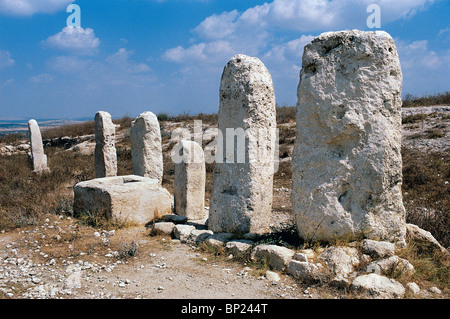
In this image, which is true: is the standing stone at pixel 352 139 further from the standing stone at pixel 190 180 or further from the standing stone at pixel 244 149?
the standing stone at pixel 190 180

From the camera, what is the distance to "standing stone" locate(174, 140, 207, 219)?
6.99 meters

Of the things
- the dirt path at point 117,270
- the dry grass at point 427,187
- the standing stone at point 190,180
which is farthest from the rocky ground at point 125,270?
the dry grass at point 427,187

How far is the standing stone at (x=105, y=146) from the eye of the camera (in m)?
8.99

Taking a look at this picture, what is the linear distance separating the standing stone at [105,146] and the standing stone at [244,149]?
14.2 ft

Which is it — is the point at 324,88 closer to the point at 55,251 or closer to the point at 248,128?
the point at 248,128

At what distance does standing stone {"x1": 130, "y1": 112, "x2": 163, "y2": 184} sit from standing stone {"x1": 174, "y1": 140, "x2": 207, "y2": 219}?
67.7 inches

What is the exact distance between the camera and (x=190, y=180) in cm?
705

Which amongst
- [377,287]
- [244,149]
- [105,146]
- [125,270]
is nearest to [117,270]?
[125,270]

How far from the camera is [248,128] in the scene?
5.43 metres

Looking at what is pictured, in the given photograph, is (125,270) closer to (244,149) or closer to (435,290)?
(244,149)

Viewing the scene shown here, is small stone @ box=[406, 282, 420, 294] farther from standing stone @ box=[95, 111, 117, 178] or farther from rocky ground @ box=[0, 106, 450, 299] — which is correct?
standing stone @ box=[95, 111, 117, 178]

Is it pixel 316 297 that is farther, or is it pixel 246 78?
pixel 246 78

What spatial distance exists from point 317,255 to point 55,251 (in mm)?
3603
